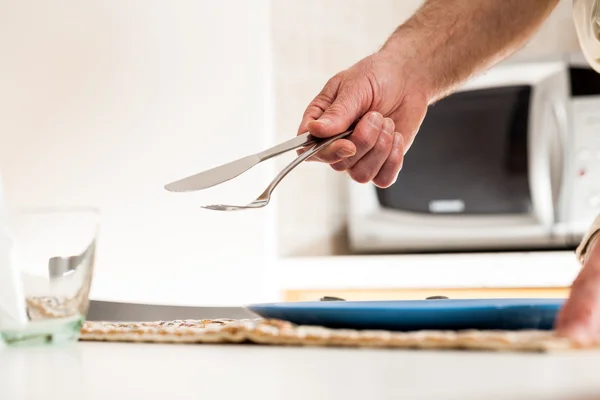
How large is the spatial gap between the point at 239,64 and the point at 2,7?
1.75 ft

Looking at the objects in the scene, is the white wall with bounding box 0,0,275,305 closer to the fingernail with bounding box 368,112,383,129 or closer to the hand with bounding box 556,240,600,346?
the fingernail with bounding box 368,112,383,129

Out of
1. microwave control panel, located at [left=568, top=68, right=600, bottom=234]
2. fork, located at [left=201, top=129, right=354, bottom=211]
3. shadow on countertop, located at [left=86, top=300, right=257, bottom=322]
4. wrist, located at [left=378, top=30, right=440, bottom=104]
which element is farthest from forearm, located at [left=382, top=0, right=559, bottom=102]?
microwave control panel, located at [left=568, top=68, right=600, bottom=234]

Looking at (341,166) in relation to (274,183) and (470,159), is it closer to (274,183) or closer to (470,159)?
(274,183)

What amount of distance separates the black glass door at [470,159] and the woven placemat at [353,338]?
123 centimetres

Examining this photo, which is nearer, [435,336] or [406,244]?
[435,336]

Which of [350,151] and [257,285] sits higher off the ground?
[350,151]

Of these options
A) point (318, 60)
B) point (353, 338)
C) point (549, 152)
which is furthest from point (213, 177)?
point (318, 60)

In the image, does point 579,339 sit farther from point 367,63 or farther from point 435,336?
point 367,63

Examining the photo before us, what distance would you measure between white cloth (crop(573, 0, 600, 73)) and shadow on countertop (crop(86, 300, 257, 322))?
1.58 ft

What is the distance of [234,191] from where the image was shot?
1.61 meters

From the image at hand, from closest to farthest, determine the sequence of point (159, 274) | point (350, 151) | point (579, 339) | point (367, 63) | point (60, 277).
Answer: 1. point (579, 339)
2. point (60, 277)
3. point (350, 151)
4. point (367, 63)
5. point (159, 274)

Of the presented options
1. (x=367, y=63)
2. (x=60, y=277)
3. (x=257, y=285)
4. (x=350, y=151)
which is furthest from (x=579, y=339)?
(x=257, y=285)

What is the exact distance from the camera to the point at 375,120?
35.8 inches

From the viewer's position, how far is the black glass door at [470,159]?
1.61 meters
